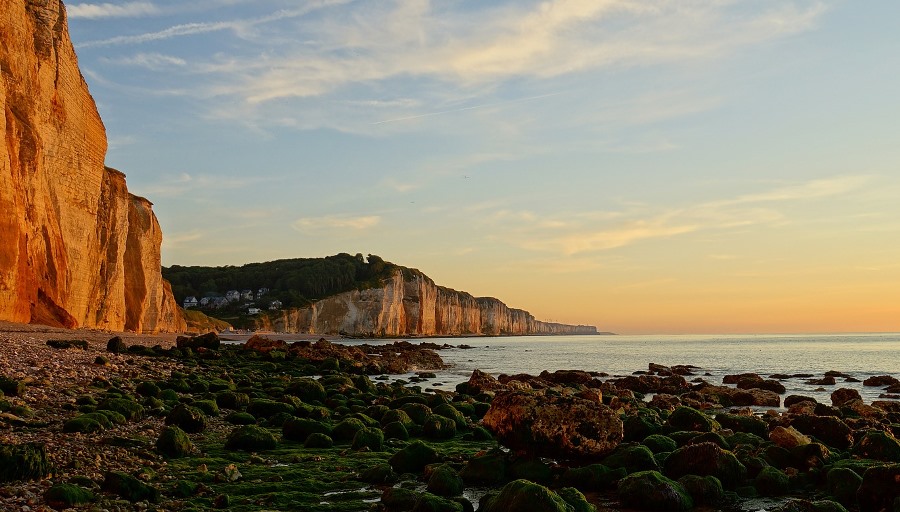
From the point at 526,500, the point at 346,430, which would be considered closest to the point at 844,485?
the point at 526,500

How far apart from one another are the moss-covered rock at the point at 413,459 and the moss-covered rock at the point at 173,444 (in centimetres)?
387

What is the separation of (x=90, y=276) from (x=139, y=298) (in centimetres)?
1686

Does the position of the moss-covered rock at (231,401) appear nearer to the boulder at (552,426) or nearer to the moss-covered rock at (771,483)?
the boulder at (552,426)

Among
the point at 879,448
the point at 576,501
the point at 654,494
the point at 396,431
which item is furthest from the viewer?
the point at 396,431

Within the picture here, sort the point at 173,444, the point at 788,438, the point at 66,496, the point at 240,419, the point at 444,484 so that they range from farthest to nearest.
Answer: the point at 240,419, the point at 788,438, the point at 173,444, the point at 444,484, the point at 66,496

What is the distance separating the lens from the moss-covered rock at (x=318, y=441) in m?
14.5

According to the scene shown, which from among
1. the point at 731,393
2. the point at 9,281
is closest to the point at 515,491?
the point at 731,393

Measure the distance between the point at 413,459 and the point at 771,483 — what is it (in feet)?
21.1

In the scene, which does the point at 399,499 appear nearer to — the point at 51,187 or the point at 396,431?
the point at 396,431

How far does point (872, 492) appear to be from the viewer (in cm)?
1005

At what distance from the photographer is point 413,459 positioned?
40.7 feet

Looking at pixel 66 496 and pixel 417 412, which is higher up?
pixel 66 496

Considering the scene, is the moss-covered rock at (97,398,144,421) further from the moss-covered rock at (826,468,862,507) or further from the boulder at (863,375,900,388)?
the boulder at (863,375,900,388)

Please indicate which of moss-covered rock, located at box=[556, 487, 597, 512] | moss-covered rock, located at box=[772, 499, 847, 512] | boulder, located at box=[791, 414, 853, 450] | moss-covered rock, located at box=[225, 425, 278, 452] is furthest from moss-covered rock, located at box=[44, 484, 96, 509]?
boulder, located at box=[791, 414, 853, 450]
